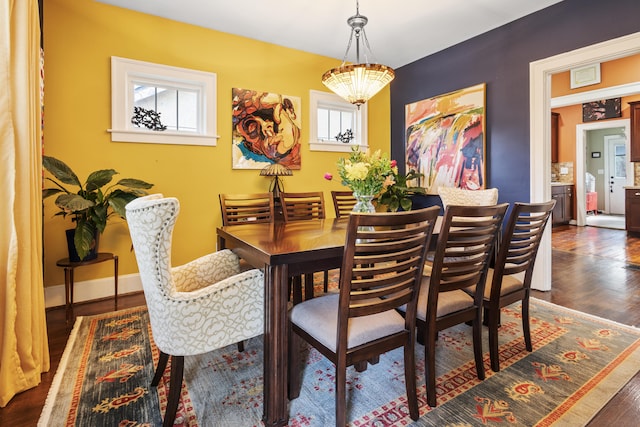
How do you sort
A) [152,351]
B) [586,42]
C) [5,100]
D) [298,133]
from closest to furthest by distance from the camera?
[5,100]
[152,351]
[586,42]
[298,133]

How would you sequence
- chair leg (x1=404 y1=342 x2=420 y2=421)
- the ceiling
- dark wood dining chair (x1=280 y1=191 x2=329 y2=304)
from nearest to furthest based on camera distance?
chair leg (x1=404 y1=342 x2=420 y2=421), dark wood dining chair (x1=280 y1=191 x2=329 y2=304), the ceiling

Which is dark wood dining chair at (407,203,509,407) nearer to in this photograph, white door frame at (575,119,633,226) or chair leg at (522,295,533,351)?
chair leg at (522,295,533,351)

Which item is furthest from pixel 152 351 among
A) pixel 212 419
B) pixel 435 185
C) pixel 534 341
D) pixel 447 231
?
pixel 435 185

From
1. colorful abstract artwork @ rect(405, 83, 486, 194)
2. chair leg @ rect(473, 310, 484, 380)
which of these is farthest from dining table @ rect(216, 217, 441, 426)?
colorful abstract artwork @ rect(405, 83, 486, 194)

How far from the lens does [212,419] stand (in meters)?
1.53

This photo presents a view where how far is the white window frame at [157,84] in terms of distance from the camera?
3.15m

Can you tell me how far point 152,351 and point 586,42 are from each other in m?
4.20

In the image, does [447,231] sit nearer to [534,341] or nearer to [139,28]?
[534,341]

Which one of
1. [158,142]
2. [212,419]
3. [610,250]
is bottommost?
[212,419]

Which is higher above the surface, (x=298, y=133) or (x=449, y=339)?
(x=298, y=133)

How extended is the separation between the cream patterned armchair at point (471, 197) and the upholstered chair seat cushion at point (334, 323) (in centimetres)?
174

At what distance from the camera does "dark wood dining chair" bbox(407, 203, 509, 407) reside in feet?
5.17

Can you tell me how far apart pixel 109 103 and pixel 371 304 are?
10.1ft

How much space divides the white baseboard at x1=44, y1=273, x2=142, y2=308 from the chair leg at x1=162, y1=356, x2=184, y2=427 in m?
2.18
